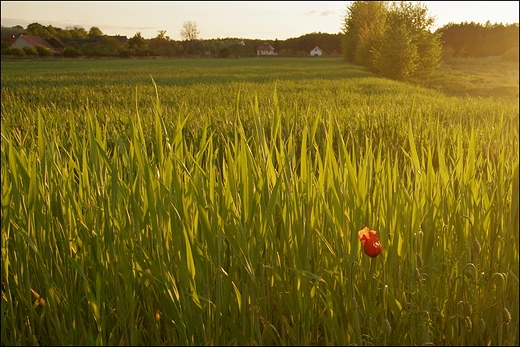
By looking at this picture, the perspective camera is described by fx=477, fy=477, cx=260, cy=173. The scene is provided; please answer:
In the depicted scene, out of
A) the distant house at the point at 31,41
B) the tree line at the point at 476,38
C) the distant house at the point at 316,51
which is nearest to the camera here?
the distant house at the point at 31,41

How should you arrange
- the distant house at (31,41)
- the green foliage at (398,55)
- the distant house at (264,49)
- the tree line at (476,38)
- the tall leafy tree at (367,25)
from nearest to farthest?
the distant house at (31,41), the tree line at (476,38), the green foliage at (398,55), the tall leafy tree at (367,25), the distant house at (264,49)

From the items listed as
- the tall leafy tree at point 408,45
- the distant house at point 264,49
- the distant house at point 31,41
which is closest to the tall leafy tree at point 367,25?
the tall leafy tree at point 408,45

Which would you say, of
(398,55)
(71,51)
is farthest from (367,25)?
(71,51)

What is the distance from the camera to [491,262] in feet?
4.84

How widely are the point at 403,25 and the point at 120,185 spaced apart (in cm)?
2409

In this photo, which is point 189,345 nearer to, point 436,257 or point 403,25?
point 436,257

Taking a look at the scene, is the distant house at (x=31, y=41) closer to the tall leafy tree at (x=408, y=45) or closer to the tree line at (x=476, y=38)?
the tree line at (x=476, y=38)

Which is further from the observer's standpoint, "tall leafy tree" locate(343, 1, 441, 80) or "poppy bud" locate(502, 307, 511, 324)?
"tall leafy tree" locate(343, 1, 441, 80)

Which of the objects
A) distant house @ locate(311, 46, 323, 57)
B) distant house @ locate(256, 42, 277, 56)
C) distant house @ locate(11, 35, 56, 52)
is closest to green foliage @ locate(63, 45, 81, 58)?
distant house @ locate(11, 35, 56, 52)

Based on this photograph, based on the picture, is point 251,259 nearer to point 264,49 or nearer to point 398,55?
point 398,55

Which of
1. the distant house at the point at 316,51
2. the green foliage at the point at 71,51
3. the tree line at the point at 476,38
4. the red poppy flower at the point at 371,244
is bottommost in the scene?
the red poppy flower at the point at 371,244

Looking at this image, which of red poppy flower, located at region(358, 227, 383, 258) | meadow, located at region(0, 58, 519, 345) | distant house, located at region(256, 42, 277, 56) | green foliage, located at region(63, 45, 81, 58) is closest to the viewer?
red poppy flower, located at region(358, 227, 383, 258)

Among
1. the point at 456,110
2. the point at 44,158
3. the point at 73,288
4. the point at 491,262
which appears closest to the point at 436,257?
the point at 491,262

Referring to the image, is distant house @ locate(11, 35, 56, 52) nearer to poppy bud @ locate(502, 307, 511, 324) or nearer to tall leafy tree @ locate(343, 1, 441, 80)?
poppy bud @ locate(502, 307, 511, 324)
